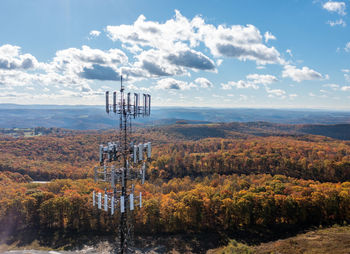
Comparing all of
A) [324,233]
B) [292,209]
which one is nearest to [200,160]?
[292,209]

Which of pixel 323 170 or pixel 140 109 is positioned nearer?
pixel 140 109

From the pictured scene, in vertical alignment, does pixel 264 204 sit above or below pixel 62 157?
above

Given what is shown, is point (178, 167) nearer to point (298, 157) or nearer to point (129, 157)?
point (298, 157)

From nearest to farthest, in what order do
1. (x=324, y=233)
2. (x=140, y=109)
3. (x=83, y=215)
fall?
(x=140, y=109) → (x=324, y=233) → (x=83, y=215)

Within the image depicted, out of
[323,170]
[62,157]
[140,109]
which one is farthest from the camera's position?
[62,157]

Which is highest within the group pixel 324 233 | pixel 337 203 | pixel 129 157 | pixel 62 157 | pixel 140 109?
pixel 140 109

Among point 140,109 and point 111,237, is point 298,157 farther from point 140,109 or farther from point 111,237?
point 140,109

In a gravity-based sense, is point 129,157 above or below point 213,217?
above

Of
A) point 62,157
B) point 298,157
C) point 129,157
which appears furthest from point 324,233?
point 62,157

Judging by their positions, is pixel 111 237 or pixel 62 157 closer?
pixel 111 237
